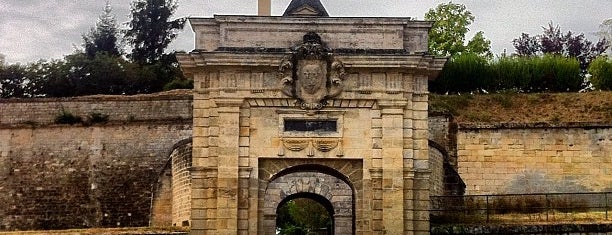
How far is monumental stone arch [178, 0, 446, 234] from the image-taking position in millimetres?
16125

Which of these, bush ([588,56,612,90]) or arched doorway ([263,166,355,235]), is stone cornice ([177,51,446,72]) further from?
bush ([588,56,612,90])

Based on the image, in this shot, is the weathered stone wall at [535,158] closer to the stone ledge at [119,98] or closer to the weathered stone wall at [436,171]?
the weathered stone wall at [436,171]

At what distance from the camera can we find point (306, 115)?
16266 mm

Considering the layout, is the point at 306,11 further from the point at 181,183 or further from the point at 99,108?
the point at 99,108

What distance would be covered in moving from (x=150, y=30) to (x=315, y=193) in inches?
829

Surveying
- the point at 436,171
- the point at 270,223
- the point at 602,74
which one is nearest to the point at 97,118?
the point at 270,223

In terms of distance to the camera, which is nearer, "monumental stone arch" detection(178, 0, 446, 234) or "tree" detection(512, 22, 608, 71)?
"monumental stone arch" detection(178, 0, 446, 234)

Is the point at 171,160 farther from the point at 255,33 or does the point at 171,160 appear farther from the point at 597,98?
the point at 597,98

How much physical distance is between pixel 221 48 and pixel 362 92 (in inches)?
106

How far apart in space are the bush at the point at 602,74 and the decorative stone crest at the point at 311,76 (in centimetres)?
1966

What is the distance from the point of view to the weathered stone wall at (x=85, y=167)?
29.1 meters

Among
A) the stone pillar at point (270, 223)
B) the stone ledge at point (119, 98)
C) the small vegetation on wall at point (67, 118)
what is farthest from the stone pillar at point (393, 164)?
the small vegetation on wall at point (67, 118)

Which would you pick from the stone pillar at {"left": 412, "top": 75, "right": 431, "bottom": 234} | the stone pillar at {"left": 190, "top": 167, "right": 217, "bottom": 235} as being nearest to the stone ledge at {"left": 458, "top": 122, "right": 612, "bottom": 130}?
the stone pillar at {"left": 412, "top": 75, "right": 431, "bottom": 234}

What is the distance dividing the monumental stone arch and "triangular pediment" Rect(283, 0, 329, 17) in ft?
8.13
